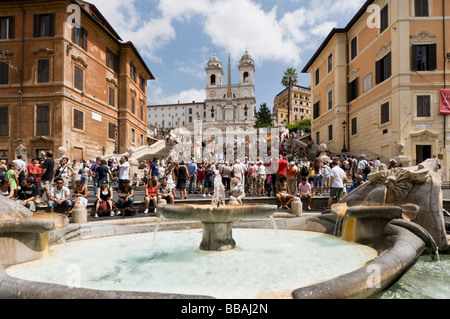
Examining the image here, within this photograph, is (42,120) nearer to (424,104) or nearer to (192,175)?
(192,175)

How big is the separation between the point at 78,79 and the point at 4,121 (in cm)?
660

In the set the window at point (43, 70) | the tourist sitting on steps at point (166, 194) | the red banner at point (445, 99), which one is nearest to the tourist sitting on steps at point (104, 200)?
the tourist sitting on steps at point (166, 194)

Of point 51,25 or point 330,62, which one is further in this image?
point 330,62

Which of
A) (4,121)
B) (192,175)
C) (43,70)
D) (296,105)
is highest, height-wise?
(296,105)

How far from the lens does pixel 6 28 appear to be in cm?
2520

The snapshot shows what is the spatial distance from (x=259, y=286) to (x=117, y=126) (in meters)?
32.2

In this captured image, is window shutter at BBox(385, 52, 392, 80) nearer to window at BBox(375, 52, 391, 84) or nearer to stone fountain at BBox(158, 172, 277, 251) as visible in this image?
window at BBox(375, 52, 391, 84)

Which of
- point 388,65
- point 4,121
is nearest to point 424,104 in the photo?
point 388,65

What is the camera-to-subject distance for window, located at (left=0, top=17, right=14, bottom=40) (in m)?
25.1

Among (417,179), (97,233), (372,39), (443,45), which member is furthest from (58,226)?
(372,39)

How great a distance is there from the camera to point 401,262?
3381 mm

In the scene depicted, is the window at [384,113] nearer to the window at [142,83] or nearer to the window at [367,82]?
the window at [367,82]

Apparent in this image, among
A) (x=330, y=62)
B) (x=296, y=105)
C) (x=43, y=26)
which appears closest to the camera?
(x=43, y=26)
